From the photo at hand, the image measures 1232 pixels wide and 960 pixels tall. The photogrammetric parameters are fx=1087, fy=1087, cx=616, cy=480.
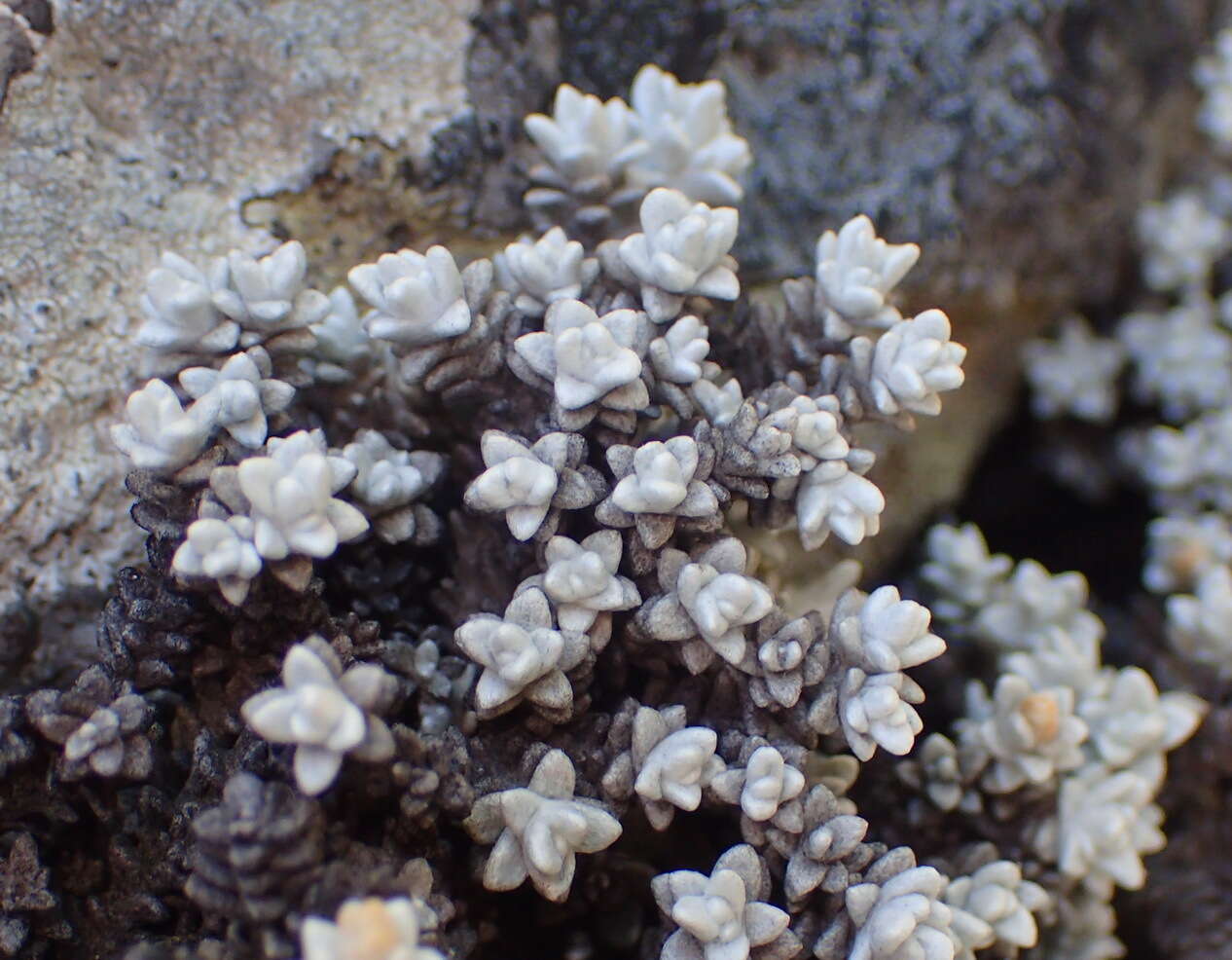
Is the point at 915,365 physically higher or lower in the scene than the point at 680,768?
higher

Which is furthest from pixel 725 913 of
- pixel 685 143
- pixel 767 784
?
pixel 685 143

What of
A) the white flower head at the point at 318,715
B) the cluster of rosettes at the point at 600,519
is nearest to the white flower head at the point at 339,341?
the cluster of rosettes at the point at 600,519

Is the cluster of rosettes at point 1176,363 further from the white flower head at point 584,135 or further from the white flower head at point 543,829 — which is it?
the white flower head at point 543,829

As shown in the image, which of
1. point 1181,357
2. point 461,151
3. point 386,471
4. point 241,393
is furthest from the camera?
point 1181,357

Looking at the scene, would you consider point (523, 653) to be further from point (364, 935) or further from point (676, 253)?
point (676, 253)

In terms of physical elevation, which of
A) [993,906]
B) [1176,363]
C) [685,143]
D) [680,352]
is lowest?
[993,906]

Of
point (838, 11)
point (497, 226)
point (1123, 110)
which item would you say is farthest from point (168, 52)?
point (1123, 110)

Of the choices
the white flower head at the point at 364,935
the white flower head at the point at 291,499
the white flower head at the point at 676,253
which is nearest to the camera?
the white flower head at the point at 364,935
